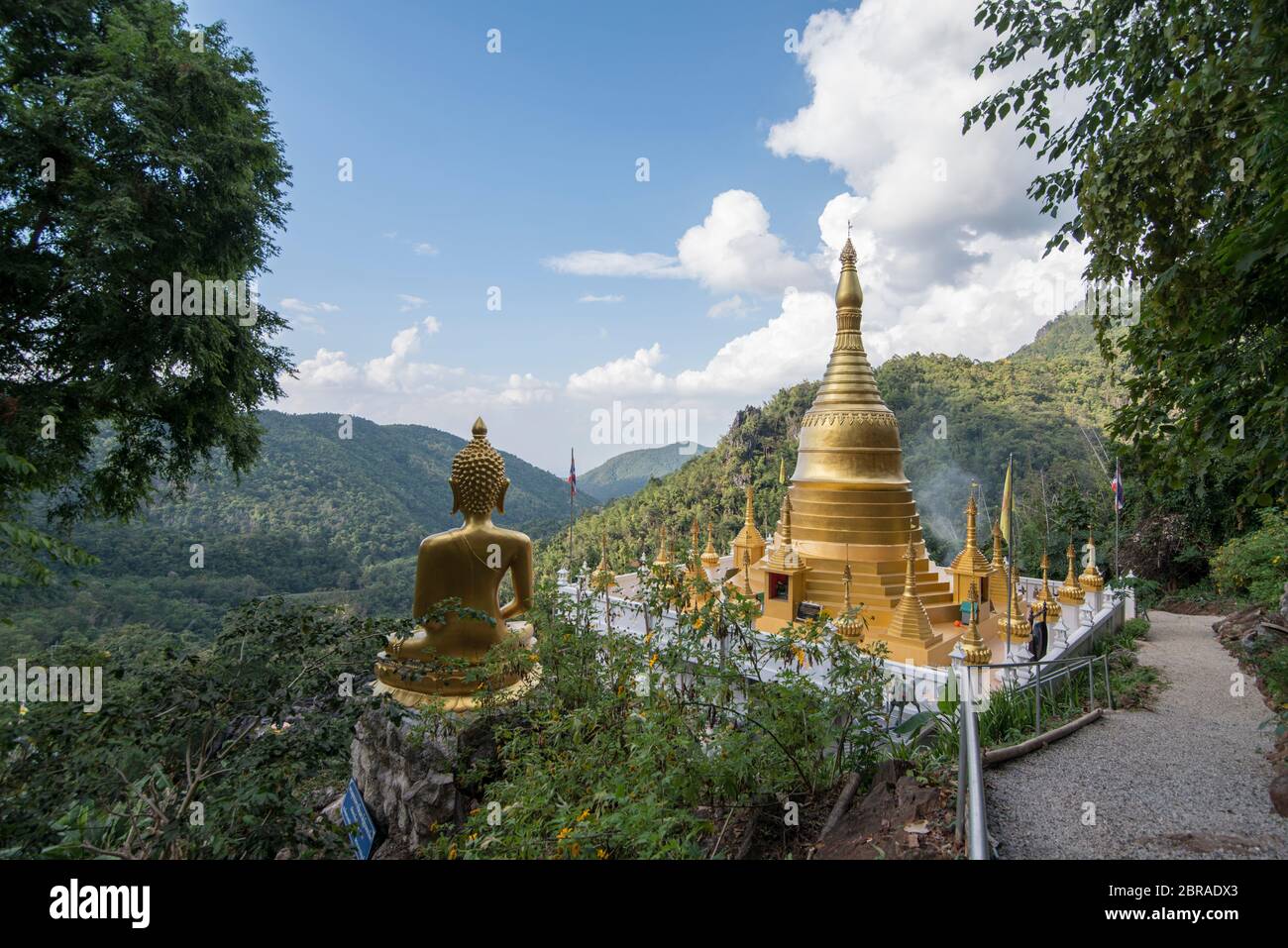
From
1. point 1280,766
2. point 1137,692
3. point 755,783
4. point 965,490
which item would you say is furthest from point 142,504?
point 965,490

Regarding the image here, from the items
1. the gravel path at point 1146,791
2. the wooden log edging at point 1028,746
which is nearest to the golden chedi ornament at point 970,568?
the gravel path at point 1146,791

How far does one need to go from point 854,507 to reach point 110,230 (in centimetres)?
1327

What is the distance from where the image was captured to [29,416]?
6.61 metres

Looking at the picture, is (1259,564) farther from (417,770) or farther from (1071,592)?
(417,770)

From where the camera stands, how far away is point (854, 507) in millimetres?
13695

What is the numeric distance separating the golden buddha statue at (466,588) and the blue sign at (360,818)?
0.85 m

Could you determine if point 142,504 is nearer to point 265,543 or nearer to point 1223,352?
point 1223,352

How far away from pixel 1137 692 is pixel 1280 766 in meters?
4.63

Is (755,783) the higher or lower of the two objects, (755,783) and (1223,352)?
the lower

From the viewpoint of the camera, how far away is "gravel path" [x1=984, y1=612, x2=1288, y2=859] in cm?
403

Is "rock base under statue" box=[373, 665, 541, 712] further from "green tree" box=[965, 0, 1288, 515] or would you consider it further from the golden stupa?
the golden stupa

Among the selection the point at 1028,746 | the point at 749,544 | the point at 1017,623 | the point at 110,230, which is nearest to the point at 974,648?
the point at 1017,623

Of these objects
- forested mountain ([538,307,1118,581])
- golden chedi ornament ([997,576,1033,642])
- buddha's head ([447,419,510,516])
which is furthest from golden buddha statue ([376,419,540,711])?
forested mountain ([538,307,1118,581])

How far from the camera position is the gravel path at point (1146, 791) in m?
4.03
